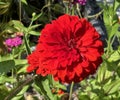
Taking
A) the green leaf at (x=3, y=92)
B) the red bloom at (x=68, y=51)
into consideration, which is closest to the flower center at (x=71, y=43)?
the red bloom at (x=68, y=51)

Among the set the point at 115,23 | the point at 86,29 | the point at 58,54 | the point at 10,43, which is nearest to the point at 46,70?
the point at 58,54

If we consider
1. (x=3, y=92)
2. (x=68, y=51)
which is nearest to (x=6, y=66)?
(x=68, y=51)

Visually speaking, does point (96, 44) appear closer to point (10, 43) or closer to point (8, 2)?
point (10, 43)

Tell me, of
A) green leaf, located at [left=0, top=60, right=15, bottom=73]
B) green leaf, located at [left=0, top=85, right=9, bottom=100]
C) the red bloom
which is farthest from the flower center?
green leaf, located at [left=0, top=85, right=9, bottom=100]

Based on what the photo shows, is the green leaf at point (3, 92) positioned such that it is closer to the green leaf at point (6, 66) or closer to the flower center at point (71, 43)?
the green leaf at point (6, 66)

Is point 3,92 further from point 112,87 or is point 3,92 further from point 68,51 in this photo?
point 68,51

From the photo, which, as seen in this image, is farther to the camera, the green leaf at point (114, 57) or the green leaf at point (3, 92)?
the green leaf at point (114, 57)

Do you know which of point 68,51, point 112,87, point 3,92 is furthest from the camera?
point 3,92

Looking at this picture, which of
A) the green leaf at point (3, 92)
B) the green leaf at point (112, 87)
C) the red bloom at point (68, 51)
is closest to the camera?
the red bloom at point (68, 51)
